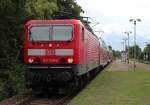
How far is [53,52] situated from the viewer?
2052cm

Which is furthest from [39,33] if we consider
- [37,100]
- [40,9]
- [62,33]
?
[40,9]

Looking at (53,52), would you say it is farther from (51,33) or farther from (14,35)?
(14,35)

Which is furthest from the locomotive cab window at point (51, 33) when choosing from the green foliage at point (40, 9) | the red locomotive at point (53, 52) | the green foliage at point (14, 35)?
the green foliage at point (40, 9)

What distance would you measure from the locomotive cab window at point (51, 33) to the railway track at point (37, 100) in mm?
2532

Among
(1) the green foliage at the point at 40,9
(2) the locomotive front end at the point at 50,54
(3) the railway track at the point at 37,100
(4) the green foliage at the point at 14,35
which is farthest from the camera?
(1) the green foliage at the point at 40,9

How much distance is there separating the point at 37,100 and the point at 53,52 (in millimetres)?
2114

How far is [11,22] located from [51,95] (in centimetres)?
666

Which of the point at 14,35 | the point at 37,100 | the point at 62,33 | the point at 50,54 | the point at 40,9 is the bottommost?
the point at 37,100

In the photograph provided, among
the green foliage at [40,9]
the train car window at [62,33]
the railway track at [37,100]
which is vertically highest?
the green foliage at [40,9]

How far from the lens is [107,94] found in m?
20.4

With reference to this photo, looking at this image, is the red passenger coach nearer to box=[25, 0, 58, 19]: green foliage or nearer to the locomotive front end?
the locomotive front end

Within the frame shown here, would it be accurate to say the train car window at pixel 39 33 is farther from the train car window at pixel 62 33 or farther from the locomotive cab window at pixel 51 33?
the train car window at pixel 62 33

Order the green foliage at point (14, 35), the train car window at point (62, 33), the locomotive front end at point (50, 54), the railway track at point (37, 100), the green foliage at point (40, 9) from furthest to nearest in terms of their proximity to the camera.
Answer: the green foliage at point (40, 9) < the green foliage at point (14, 35) < the train car window at point (62, 33) < the locomotive front end at point (50, 54) < the railway track at point (37, 100)

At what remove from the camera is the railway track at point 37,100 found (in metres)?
18.9
